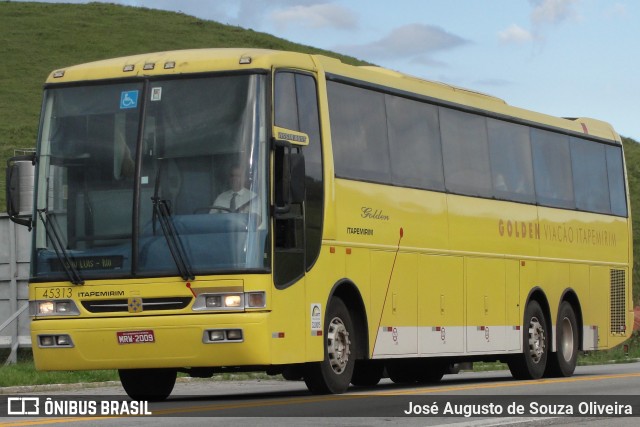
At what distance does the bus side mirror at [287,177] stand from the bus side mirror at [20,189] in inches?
109

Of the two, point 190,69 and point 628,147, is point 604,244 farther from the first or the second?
point 628,147

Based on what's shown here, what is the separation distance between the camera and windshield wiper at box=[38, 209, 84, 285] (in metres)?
17.4

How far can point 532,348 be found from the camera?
2447 centimetres

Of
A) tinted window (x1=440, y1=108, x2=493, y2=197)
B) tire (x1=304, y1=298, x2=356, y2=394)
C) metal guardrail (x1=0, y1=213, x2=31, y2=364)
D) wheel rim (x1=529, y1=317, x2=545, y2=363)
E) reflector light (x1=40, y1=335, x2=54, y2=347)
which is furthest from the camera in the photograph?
metal guardrail (x1=0, y1=213, x2=31, y2=364)

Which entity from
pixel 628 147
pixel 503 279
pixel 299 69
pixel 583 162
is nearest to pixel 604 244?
pixel 583 162

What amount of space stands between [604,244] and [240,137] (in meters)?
11.9

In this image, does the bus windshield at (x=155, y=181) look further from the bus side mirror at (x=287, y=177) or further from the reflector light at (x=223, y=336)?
the reflector light at (x=223, y=336)

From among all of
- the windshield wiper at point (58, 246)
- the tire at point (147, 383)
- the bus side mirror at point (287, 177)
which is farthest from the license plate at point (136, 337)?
the bus side mirror at point (287, 177)

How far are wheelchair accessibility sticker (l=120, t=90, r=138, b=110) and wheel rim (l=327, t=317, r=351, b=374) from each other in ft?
11.1

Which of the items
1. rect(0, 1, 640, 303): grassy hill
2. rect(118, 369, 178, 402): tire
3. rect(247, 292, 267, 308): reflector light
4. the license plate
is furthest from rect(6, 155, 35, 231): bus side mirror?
rect(0, 1, 640, 303): grassy hill

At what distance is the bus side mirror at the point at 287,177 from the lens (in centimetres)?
1722

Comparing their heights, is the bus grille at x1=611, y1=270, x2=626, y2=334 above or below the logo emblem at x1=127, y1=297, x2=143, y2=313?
above

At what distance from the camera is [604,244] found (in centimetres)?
2756

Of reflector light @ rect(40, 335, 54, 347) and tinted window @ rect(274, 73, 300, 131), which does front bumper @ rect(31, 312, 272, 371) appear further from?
tinted window @ rect(274, 73, 300, 131)
